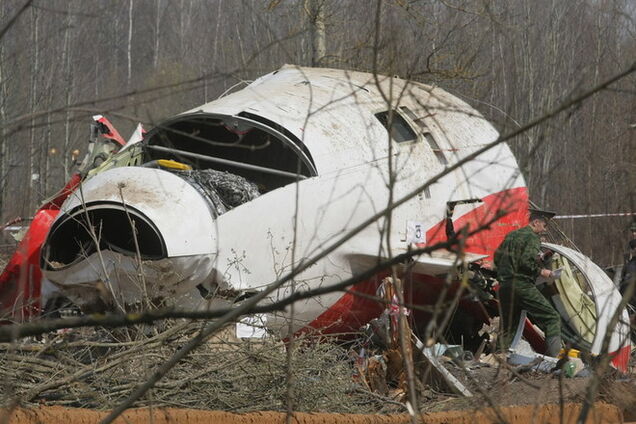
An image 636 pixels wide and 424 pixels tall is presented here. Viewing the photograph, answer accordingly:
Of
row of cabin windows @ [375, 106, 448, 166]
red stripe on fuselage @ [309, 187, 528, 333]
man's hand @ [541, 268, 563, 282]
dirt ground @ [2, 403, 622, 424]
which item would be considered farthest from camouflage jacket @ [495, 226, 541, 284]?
dirt ground @ [2, 403, 622, 424]

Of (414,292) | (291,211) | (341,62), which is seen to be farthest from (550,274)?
(341,62)

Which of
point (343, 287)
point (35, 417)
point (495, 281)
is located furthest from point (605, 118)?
point (343, 287)

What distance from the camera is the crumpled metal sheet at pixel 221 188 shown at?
817cm

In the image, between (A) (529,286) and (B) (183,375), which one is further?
(A) (529,286)

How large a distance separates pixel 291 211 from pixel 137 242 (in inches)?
51.4

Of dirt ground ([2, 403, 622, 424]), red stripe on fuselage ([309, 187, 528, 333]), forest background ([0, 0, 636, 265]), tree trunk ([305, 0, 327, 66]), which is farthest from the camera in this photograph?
tree trunk ([305, 0, 327, 66])

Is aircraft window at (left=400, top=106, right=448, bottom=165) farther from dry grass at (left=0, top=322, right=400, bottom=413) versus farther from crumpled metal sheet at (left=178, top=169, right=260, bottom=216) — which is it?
dry grass at (left=0, top=322, right=400, bottom=413)

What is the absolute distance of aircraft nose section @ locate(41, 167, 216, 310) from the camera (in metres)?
7.69

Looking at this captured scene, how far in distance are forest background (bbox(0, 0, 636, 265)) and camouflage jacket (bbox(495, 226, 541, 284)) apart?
0.71 metres

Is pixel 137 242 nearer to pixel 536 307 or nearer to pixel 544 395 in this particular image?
pixel 544 395

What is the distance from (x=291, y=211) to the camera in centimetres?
826

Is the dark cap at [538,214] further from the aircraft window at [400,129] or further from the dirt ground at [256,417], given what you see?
the dirt ground at [256,417]

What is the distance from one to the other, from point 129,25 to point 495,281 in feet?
108

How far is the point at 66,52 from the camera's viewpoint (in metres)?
30.5
